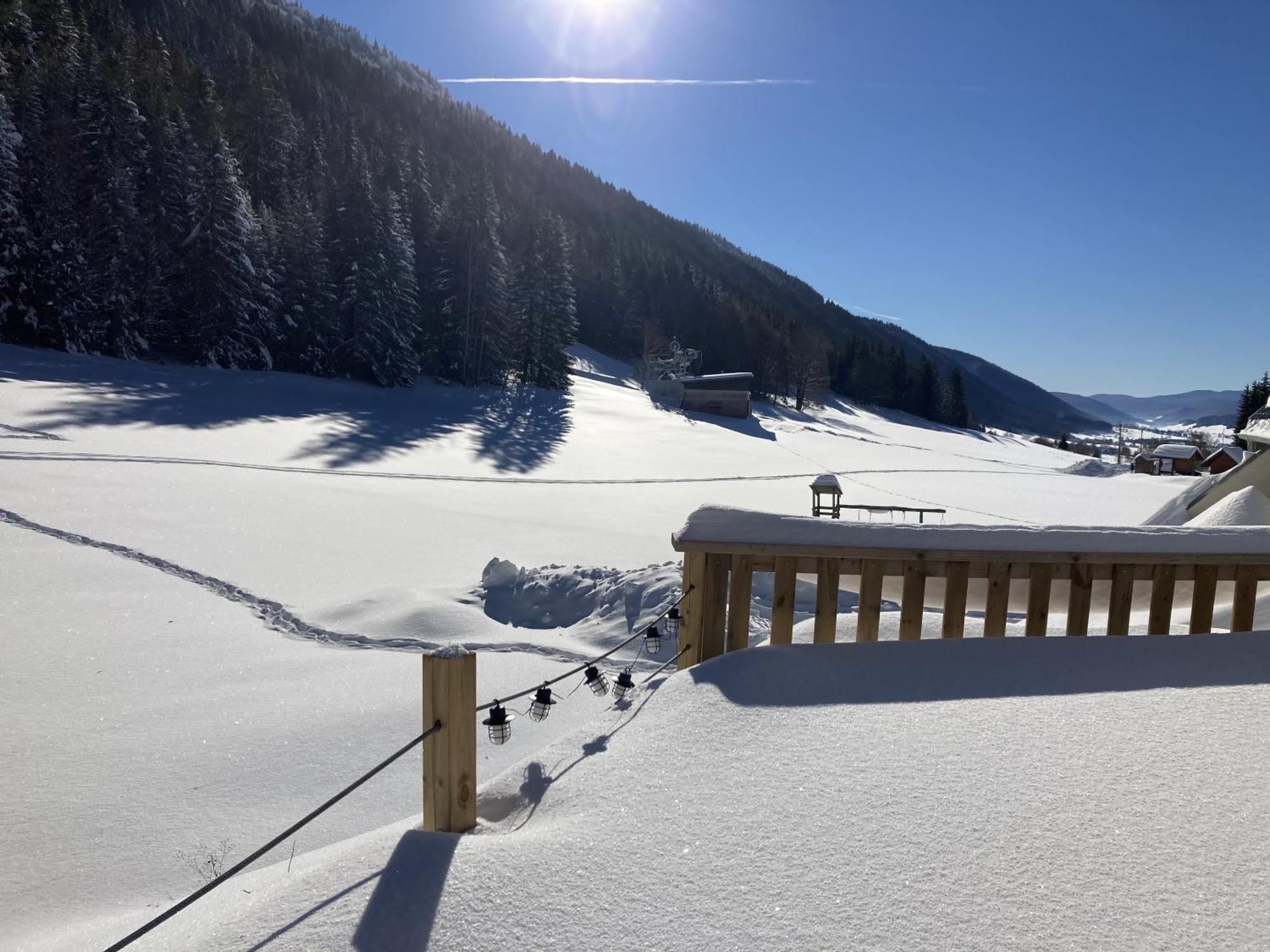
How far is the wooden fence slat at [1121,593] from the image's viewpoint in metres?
3.53

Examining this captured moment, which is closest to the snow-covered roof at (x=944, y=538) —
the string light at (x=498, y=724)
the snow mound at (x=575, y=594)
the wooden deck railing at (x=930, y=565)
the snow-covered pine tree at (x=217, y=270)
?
the wooden deck railing at (x=930, y=565)

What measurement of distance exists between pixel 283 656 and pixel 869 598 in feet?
15.3

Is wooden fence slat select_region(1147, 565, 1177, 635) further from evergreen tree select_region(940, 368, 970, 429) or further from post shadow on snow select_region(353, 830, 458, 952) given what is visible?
evergreen tree select_region(940, 368, 970, 429)

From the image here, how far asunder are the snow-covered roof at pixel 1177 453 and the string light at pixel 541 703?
52.2 meters

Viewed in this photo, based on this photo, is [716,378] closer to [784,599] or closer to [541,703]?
[784,599]

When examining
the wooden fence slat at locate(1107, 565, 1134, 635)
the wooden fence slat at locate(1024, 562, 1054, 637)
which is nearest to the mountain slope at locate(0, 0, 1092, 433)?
the wooden fence slat at locate(1024, 562, 1054, 637)

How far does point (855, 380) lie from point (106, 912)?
2970 inches

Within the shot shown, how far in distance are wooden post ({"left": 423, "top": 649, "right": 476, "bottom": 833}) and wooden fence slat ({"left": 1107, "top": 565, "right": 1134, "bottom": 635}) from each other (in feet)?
10.2

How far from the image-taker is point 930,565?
135 inches

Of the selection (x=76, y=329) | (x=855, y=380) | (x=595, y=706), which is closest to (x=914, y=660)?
(x=595, y=706)

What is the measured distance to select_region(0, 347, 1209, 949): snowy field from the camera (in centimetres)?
227

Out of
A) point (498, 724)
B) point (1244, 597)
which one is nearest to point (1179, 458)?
point (1244, 597)

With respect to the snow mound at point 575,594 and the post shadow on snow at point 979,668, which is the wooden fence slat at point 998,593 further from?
the snow mound at point 575,594

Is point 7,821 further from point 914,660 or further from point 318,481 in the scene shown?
point 318,481
